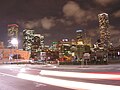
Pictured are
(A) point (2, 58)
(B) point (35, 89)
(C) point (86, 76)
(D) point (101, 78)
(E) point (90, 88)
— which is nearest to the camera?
(E) point (90, 88)

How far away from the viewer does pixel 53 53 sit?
197 metres

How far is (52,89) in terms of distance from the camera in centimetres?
1747

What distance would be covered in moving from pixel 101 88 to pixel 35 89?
568 cm

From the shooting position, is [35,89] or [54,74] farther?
[54,74]

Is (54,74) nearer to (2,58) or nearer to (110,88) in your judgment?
(110,88)

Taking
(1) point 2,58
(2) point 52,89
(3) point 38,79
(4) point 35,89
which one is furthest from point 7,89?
(1) point 2,58

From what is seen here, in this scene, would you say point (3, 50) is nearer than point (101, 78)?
No

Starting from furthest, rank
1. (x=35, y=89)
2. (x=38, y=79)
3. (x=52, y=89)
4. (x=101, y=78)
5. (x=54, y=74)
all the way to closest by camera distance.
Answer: (x=54, y=74)
(x=38, y=79)
(x=101, y=78)
(x=35, y=89)
(x=52, y=89)

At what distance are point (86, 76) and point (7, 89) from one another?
6639mm

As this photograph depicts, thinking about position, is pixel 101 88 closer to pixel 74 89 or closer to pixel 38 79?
pixel 74 89

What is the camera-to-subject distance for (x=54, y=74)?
93.9ft

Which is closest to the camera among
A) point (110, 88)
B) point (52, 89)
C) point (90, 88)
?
point (110, 88)

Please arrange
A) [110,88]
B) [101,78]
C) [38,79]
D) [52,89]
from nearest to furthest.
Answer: [110,88], [52,89], [101,78], [38,79]

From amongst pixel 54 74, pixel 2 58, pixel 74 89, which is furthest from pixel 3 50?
pixel 74 89
